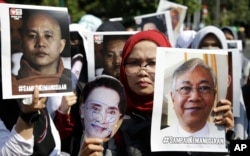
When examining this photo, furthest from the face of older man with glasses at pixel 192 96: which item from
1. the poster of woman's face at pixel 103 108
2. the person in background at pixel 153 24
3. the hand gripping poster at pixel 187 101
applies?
the person in background at pixel 153 24

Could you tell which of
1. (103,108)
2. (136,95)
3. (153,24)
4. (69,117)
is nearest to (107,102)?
(103,108)

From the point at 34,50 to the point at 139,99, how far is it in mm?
532

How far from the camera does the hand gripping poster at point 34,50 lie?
226 cm

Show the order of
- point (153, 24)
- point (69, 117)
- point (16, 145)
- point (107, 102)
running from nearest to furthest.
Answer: point (16, 145) → point (107, 102) → point (69, 117) → point (153, 24)

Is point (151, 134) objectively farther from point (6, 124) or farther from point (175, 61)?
point (6, 124)

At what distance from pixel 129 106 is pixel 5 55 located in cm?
62

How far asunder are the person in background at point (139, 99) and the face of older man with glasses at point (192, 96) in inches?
2.7

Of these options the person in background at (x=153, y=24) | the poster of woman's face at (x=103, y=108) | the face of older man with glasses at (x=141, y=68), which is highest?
the person in background at (x=153, y=24)

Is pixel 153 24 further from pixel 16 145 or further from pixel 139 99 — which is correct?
pixel 16 145

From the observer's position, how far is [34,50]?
91.9 inches

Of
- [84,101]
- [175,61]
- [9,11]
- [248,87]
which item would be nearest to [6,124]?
[84,101]

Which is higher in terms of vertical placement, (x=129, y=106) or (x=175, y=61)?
(x=175, y=61)

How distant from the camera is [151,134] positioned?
8.02 feet

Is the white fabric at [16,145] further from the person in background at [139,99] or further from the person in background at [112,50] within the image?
the person in background at [112,50]
